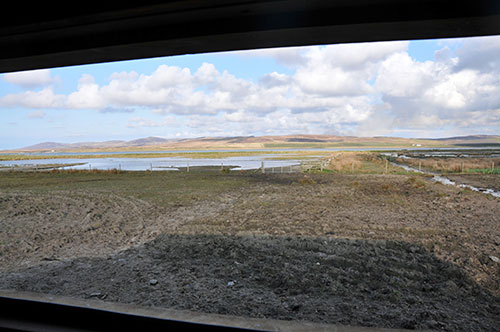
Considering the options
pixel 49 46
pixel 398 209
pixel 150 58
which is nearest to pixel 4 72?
pixel 49 46

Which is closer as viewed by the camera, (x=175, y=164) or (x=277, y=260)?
(x=277, y=260)

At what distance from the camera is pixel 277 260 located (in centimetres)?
468

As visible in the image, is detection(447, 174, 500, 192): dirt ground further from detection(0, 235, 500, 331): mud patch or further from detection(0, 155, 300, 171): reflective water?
detection(0, 155, 300, 171): reflective water

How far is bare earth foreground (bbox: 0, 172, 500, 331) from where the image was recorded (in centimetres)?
326

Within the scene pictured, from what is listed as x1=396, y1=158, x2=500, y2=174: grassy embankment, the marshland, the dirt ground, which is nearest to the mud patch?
the marshland

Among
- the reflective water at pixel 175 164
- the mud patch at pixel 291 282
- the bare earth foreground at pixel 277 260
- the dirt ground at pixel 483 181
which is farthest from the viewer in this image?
the reflective water at pixel 175 164

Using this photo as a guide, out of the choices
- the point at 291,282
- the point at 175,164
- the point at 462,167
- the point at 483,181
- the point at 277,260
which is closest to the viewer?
the point at 291,282

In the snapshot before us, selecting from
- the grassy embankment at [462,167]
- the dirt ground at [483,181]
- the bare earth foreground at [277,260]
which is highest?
the bare earth foreground at [277,260]

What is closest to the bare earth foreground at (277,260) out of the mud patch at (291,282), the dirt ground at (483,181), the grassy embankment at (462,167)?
the mud patch at (291,282)

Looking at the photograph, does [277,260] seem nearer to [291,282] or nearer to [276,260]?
[276,260]

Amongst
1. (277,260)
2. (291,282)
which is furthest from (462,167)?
(291,282)

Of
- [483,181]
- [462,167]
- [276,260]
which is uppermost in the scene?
[276,260]

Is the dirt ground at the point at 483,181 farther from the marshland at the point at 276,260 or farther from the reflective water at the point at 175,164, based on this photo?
the reflective water at the point at 175,164

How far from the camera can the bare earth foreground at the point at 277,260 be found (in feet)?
10.7
